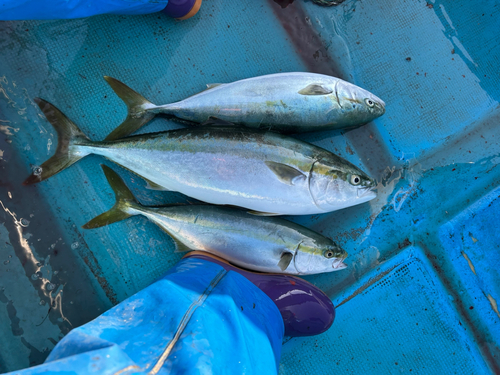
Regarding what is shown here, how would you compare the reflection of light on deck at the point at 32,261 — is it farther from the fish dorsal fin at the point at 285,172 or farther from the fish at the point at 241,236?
the fish dorsal fin at the point at 285,172

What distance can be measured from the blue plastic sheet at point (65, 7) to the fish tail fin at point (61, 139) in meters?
0.59

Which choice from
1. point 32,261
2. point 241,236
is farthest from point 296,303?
point 32,261

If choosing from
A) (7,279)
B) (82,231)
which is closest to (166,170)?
(82,231)

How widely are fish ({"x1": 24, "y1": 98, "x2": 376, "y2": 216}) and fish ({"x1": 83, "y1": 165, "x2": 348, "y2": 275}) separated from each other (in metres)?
0.12

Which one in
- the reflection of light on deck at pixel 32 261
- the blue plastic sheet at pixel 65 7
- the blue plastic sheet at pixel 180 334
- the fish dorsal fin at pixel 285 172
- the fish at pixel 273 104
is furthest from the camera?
the reflection of light on deck at pixel 32 261

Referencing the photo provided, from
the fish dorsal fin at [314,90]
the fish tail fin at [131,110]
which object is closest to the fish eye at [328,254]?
the fish dorsal fin at [314,90]

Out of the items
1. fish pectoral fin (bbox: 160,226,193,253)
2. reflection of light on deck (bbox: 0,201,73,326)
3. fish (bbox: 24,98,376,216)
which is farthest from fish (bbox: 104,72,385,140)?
reflection of light on deck (bbox: 0,201,73,326)

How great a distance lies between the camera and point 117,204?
7.09 feet

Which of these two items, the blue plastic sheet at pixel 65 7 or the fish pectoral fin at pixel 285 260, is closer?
the blue plastic sheet at pixel 65 7

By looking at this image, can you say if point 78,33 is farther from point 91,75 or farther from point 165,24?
point 165,24

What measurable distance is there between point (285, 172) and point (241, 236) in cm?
55

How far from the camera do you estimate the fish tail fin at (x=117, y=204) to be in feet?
7.04

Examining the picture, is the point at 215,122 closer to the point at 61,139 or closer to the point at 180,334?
the point at 61,139

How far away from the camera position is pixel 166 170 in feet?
6.49
